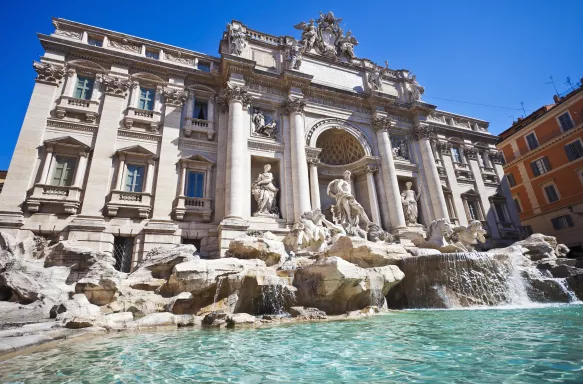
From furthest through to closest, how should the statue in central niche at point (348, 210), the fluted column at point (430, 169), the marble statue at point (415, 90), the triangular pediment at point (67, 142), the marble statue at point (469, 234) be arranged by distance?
1. the marble statue at point (415, 90)
2. the fluted column at point (430, 169)
3. the statue in central niche at point (348, 210)
4. the triangular pediment at point (67, 142)
5. the marble statue at point (469, 234)

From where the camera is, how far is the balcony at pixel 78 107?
43.6 ft

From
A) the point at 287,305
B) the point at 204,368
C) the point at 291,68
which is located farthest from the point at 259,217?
the point at 204,368

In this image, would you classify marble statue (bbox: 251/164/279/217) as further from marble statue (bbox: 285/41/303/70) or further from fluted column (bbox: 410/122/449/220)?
fluted column (bbox: 410/122/449/220)

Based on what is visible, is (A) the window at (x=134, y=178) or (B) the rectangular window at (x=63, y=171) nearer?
(B) the rectangular window at (x=63, y=171)

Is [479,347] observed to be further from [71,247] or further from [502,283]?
[71,247]

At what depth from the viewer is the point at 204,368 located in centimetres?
308

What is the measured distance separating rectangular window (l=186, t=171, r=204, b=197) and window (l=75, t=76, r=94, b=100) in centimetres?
614

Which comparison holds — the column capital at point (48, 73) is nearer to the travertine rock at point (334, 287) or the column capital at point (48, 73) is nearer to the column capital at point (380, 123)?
the travertine rock at point (334, 287)

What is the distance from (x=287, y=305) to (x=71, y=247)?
26.0 ft

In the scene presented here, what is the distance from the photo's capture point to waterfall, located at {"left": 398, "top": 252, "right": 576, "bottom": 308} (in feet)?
28.2

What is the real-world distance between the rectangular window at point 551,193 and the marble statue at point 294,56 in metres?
22.7

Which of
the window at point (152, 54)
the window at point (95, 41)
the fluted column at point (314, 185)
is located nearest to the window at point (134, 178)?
the window at point (152, 54)

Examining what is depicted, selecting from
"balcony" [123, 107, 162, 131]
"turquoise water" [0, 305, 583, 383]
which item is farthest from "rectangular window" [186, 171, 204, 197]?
"turquoise water" [0, 305, 583, 383]

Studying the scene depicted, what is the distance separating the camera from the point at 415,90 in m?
21.9
